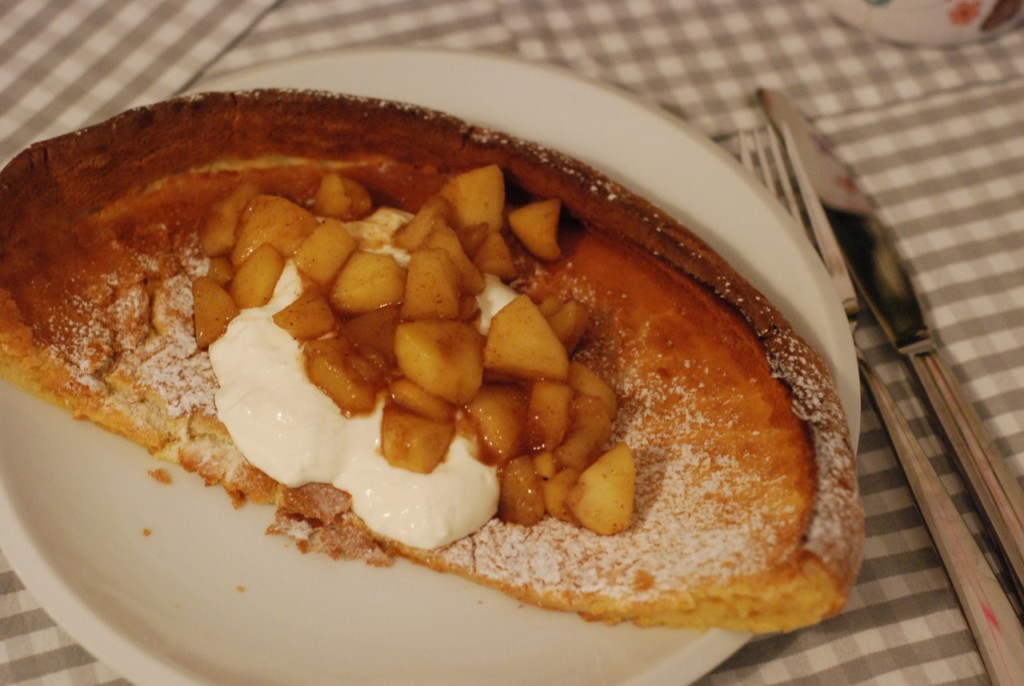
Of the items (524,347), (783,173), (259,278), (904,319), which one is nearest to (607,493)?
(524,347)

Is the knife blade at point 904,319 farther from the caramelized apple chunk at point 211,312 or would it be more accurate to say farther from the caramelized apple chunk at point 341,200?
the caramelized apple chunk at point 211,312

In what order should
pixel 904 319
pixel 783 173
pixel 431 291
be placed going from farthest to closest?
pixel 783 173
pixel 904 319
pixel 431 291

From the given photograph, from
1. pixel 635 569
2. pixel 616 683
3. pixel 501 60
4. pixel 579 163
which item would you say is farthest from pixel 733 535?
pixel 501 60

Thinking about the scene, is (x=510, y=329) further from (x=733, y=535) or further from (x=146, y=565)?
(x=146, y=565)

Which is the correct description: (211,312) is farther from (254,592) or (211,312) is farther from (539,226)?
(539,226)

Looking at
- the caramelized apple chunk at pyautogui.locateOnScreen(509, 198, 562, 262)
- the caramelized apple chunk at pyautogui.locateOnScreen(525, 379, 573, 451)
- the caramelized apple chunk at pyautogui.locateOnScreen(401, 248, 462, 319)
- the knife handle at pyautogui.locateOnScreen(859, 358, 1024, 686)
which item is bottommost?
the knife handle at pyautogui.locateOnScreen(859, 358, 1024, 686)

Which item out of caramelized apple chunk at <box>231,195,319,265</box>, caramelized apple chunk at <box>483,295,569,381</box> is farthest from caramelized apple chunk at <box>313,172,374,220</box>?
caramelized apple chunk at <box>483,295,569,381</box>

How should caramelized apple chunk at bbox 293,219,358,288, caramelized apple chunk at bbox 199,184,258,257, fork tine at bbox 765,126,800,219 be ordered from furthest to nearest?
fork tine at bbox 765,126,800,219, caramelized apple chunk at bbox 199,184,258,257, caramelized apple chunk at bbox 293,219,358,288

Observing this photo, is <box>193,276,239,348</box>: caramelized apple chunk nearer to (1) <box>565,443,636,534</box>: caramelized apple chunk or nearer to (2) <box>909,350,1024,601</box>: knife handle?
(1) <box>565,443,636,534</box>: caramelized apple chunk
